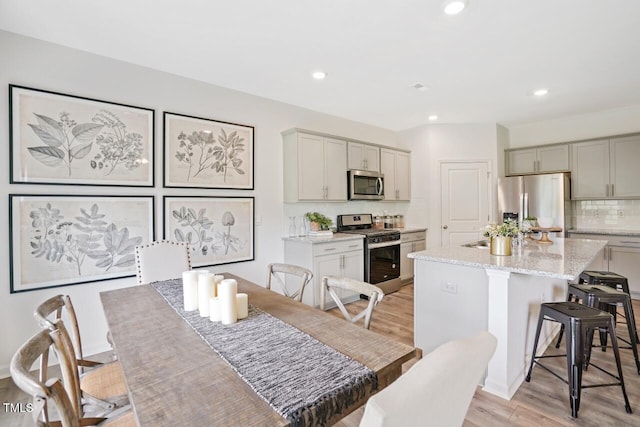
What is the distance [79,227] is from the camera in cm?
263

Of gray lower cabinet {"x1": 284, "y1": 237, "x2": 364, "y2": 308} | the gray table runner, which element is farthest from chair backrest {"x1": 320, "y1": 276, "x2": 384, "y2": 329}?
gray lower cabinet {"x1": 284, "y1": 237, "x2": 364, "y2": 308}

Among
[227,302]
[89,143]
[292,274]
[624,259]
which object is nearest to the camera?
[227,302]

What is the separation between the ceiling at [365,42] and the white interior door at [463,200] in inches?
56.8

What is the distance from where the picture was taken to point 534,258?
2.34 meters

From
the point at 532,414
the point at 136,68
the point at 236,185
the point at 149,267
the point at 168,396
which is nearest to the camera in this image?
the point at 168,396

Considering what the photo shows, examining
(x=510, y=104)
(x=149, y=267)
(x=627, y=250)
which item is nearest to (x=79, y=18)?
(x=149, y=267)

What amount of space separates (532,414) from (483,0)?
106 inches

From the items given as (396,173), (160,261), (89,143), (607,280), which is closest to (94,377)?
(160,261)

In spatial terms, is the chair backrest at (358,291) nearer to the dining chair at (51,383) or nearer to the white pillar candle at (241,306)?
the white pillar candle at (241,306)

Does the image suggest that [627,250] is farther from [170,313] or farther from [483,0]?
[170,313]

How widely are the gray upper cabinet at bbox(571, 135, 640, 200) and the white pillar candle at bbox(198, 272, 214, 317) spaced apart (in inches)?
214

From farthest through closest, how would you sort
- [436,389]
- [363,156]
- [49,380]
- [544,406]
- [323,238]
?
1. [363,156]
2. [323,238]
3. [544,406]
4. [49,380]
5. [436,389]

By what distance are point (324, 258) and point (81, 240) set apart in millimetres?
2402

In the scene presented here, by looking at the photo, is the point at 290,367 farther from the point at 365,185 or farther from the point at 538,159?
the point at 538,159
